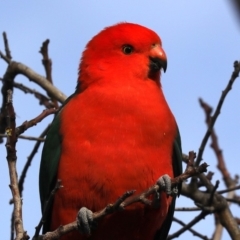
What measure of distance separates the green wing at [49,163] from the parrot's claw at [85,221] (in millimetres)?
565

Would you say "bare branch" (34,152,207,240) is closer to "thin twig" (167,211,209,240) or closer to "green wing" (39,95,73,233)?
"green wing" (39,95,73,233)

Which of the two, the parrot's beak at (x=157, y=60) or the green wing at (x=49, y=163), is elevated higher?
the parrot's beak at (x=157, y=60)

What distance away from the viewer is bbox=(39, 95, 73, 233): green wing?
159 inches

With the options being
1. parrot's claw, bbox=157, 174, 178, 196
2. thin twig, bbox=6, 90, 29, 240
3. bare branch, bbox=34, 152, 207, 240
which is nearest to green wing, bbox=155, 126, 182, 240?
parrot's claw, bbox=157, 174, 178, 196

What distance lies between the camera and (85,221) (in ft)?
11.2

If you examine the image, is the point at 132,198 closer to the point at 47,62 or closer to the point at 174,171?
the point at 174,171

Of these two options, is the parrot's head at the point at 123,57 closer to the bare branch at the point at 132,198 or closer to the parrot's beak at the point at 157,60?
the parrot's beak at the point at 157,60

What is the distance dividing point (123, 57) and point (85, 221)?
4.66 feet

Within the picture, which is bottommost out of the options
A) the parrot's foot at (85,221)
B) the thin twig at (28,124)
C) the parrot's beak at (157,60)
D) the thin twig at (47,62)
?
the parrot's foot at (85,221)

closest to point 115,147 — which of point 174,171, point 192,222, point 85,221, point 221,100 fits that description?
point 85,221

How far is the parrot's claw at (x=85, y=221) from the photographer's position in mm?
3373

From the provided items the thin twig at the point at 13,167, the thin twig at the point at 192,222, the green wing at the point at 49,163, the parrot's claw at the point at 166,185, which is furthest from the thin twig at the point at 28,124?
the thin twig at the point at 192,222

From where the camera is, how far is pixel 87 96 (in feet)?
13.4

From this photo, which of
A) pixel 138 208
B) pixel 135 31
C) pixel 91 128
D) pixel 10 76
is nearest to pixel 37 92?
pixel 10 76
